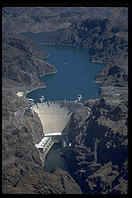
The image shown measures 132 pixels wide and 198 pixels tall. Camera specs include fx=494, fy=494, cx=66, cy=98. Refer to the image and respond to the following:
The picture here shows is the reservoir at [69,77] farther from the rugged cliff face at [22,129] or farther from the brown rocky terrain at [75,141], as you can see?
the rugged cliff face at [22,129]

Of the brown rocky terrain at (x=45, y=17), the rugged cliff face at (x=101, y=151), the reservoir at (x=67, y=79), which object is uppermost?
the brown rocky terrain at (x=45, y=17)

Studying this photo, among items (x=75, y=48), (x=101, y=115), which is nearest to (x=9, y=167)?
(x=101, y=115)

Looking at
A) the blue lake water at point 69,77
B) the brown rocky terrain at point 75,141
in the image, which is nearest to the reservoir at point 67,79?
the blue lake water at point 69,77

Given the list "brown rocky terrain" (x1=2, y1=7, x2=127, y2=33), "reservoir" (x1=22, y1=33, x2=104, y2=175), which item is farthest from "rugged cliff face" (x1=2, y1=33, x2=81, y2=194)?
"brown rocky terrain" (x1=2, y1=7, x2=127, y2=33)

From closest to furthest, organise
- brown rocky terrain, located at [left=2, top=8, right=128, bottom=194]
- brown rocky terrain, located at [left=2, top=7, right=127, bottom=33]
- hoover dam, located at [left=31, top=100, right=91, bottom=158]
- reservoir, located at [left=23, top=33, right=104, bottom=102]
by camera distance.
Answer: brown rocky terrain, located at [left=2, top=8, right=128, bottom=194] → hoover dam, located at [left=31, top=100, right=91, bottom=158] → reservoir, located at [left=23, top=33, right=104, bottom=102] → brown rocky terrain, located at [left=2, top=7, right=127, bottom=33]

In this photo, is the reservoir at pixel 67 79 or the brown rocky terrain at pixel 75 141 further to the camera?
the reservoir at pixel 67 79

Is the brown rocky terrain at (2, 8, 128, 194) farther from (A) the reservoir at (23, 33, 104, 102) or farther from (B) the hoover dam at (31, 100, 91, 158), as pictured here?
(A) the reservoir at (23, 33, 104, 102)
